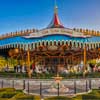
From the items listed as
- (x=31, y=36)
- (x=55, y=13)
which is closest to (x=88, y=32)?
(x=31, y=36)

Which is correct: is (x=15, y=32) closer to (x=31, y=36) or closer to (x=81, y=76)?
(x=31, y=36)

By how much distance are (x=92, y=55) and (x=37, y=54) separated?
22.2 ft

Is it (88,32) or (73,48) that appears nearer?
(88,32)

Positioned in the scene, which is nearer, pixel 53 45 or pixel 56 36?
pixel 56 36

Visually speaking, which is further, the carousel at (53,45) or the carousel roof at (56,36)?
the carousel at (53,45)

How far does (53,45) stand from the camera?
35500mm

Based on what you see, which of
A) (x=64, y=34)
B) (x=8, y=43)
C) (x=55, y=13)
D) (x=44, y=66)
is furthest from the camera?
(x=55, y=13)

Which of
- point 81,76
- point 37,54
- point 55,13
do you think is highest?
point 55,13

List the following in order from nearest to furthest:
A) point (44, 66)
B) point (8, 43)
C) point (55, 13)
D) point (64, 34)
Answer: point (64, 34) → point (8, 43) → point (44, 66) → point (55, 13)

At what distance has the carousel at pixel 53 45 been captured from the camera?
1249 inches

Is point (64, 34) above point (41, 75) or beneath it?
above

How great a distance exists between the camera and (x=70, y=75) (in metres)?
32.4

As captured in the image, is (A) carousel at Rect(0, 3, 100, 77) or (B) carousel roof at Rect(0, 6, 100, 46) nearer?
(B) carousel roof at Rect(0, 6, 100, 46)

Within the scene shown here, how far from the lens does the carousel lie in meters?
31.7
